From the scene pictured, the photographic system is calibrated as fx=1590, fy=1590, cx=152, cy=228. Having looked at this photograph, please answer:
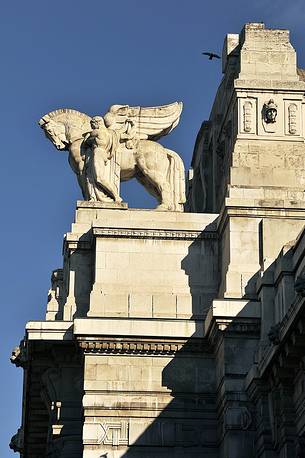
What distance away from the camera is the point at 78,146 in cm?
5703

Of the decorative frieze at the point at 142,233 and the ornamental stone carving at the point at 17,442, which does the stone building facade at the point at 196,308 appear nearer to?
the decorative frieze at the point at 142,233

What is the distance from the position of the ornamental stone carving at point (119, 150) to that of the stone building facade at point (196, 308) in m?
1.34

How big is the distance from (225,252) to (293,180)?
3445 mm

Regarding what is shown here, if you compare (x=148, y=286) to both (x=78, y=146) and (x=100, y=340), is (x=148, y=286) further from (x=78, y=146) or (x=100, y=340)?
(x=78, y=146)

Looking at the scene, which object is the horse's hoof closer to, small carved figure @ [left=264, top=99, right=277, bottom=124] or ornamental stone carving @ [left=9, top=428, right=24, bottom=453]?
small carved figure @ [left=264, top=99, right=277, bottom=124]


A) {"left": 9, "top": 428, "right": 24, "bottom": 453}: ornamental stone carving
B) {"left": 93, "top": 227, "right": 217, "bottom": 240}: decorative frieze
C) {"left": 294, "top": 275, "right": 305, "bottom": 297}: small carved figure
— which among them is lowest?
{"left": 294, "top": 275, "right": 305, "bottom": 297}: small carved figure

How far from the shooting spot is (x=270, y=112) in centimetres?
5409

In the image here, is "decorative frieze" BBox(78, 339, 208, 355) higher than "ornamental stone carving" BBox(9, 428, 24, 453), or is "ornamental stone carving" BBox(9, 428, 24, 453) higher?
"ornamental stone carving" BBox(9, 428, 24, 453)

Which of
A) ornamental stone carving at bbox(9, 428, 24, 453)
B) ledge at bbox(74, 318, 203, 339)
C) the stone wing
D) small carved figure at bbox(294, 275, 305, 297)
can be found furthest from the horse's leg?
ornamental stone carving at bbox(9, 428, 24, 453)

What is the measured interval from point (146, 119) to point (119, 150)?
208 cm

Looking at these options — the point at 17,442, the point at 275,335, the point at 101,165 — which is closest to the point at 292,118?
the point at 101,165

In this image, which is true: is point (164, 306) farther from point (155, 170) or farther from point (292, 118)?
point (292, 118)

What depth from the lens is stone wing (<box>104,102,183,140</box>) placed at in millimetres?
57250

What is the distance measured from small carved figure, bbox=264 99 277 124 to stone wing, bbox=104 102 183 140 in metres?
5.00
